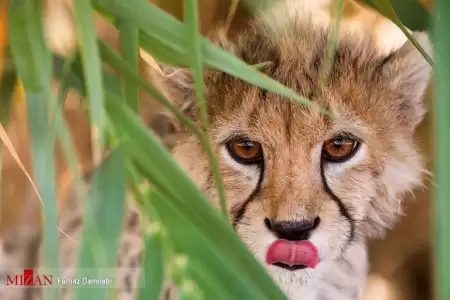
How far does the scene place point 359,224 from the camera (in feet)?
1.87

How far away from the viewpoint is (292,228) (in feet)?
Answer: 1.78

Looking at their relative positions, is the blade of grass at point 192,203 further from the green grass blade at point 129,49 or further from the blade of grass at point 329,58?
the blade of grass at point 329,58

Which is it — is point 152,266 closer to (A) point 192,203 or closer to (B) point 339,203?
(A) point 192,203

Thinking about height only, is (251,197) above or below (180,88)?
below

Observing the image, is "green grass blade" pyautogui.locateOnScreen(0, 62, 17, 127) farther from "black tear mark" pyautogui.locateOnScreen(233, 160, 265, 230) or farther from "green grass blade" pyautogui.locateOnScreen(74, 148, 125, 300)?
"black tear mark" pyautogui.locateOnScreen(233, 160, 265, 230)

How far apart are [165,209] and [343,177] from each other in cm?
25

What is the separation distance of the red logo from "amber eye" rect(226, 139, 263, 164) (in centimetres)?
22

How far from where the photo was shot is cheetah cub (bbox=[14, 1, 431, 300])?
21.4 inches

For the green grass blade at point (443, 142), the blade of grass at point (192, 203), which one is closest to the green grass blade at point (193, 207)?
the blade of grass at point (192, 203)

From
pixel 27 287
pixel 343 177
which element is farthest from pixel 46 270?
pixel 343 177

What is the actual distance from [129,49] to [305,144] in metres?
0.21

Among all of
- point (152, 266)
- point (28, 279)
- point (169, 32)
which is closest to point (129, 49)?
point (169, 32)

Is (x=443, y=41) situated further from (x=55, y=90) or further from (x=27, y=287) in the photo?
(x=27, y=287)

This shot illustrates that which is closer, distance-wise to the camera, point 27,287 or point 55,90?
point 55,90
